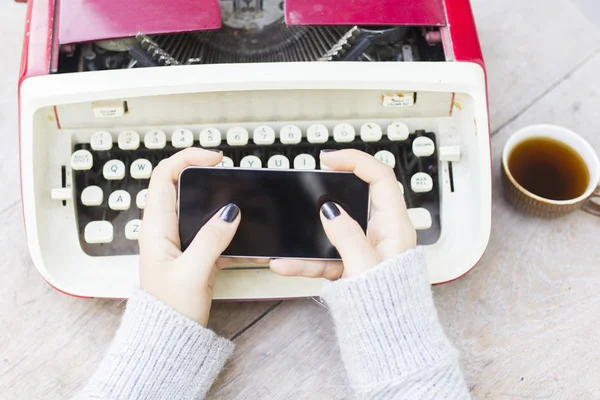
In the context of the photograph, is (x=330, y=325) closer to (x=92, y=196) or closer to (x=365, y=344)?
(x=365, y=344)

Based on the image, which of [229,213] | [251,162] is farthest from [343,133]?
[229,213]

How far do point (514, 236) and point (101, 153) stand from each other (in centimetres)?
67

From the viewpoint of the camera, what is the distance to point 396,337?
74 centimetres

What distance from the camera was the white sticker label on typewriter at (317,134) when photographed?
3.10 ft

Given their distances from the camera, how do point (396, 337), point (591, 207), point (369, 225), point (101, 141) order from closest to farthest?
1. point (396, 337)
2. point (369, 225)
3. point (101, 141)
4. point (591, 207)

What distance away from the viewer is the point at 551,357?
0.96 m

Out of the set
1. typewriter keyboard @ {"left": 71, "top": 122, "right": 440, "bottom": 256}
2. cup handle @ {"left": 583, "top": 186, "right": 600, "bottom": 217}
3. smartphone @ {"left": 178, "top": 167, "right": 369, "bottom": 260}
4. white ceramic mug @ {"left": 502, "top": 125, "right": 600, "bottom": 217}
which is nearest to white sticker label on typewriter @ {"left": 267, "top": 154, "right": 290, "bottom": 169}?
typewriter keyboard @ {"left": 71, "top": 122, "right": 440, "bottom": 256}

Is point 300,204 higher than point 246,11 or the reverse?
the reverse

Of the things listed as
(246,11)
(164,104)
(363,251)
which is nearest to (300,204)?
(363,251)

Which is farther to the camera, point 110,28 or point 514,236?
point 514,236

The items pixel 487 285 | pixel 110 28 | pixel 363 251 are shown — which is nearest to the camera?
pixel 363 251

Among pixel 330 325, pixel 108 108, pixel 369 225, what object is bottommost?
pixel 330 325

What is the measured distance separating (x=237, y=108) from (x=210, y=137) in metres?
0.06

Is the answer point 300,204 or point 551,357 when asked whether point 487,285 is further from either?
point 300,204
